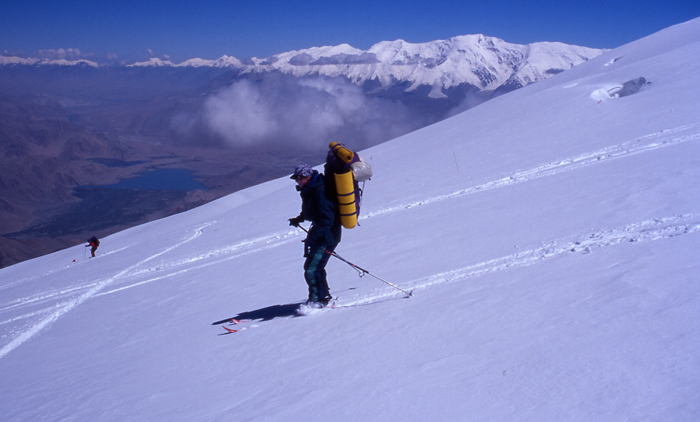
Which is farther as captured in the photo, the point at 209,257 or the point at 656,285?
the point at 209,257

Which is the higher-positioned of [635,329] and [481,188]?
[481,188]

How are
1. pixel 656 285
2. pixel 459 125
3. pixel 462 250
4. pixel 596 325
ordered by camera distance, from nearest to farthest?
pixel 596 325, pixel 656 285, pixel 462 250, pixel 459 125

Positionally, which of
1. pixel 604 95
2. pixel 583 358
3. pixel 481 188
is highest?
pixel 604 95

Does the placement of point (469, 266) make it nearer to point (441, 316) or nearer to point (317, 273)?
point (441, 316)

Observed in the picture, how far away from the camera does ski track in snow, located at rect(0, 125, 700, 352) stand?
16.1ft

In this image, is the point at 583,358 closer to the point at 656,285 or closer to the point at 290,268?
the point at 656,285

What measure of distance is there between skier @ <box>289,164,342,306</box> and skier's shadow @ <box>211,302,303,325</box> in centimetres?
29

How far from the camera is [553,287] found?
3.97 meters

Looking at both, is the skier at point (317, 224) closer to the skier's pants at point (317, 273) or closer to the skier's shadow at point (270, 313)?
the skier's pants at point (317, 273)

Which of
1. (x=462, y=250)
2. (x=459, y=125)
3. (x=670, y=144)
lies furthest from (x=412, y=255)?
(x=459, y=125)

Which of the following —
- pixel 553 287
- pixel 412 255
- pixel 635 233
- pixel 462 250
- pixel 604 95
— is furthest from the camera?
pixel 604 95

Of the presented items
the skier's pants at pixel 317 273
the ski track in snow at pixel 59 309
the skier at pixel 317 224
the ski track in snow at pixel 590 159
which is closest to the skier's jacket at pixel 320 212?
the skier at pixel 317 224

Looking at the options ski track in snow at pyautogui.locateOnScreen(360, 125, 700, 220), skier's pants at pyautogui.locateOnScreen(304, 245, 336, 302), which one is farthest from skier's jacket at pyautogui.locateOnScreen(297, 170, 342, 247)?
ski track in snow at pyautogui.locateOnScreen(360, 125, 700, 220)

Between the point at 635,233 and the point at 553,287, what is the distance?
1721mm
